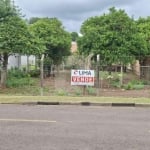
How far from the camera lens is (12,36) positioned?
27.9 meters

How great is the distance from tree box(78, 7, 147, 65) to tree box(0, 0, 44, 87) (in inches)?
233

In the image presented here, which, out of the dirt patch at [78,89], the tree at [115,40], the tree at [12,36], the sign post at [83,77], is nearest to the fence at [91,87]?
the dirt patch at [78,89]

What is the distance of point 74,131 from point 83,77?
39.4 feet

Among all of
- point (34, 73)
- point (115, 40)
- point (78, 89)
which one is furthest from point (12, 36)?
point (34, 73)

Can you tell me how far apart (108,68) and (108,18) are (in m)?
4.51

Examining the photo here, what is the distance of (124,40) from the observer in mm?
33562

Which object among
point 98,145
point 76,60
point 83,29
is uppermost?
point 83,29

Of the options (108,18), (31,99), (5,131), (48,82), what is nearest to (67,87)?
(48,82)

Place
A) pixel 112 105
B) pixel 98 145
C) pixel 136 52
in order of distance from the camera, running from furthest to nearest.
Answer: pixel 136 52 < pixel 112 105 < pixel 98 145

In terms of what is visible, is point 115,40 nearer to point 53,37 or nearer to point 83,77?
point 83,77

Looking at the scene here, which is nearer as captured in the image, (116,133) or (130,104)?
(116,133)

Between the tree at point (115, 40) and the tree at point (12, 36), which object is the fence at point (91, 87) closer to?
the tree at point (115, 40)

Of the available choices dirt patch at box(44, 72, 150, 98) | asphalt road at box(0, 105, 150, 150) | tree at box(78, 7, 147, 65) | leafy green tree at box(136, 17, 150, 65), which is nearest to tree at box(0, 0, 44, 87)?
dirt patch at box(44, 72, 150, 98)

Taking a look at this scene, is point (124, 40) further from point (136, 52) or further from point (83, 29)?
point (83, 29)
